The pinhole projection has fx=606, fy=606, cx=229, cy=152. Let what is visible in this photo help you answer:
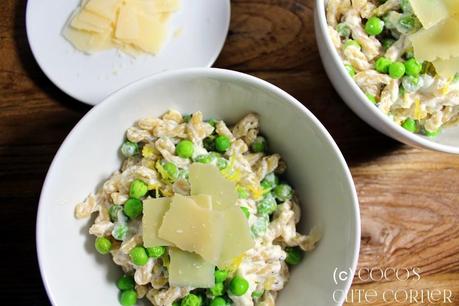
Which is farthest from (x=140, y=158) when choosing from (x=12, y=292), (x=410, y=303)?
(x=410, y=303)

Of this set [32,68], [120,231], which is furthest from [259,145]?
[32,68]

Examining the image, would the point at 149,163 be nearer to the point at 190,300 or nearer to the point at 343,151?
the point at 190,300

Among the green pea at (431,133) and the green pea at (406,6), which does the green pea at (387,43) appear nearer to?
the green pea at (406,6)

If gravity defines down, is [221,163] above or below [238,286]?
above

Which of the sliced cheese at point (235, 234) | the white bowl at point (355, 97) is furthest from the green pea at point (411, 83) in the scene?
the sliced cheese at point (235, 234)

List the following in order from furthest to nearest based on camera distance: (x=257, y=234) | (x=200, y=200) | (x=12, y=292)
→ (x=12, y=292) < (x=257, y=234) < (x=200, y=200)

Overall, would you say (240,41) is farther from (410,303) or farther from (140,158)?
(410,303)

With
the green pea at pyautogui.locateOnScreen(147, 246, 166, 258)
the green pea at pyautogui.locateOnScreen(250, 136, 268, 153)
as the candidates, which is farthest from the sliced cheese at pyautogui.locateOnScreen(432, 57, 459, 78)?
the green pea at pyautogui.locateOnScreen(147, 246, 166, 258)

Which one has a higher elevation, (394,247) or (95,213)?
(95,213)
